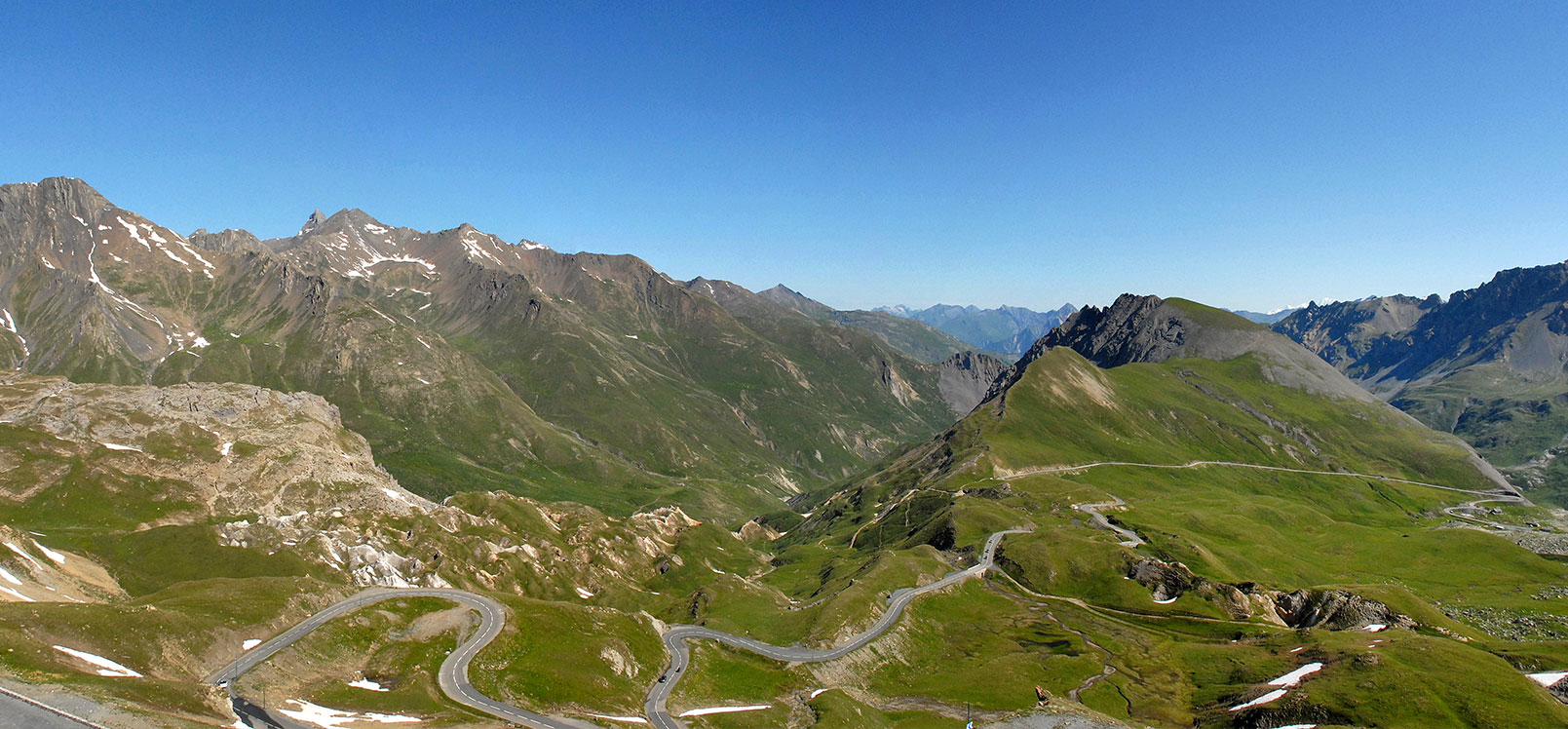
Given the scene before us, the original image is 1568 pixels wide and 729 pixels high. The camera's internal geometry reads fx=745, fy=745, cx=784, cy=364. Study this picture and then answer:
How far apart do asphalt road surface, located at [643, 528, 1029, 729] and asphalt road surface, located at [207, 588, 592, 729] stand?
56.2ft

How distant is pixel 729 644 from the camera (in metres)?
142

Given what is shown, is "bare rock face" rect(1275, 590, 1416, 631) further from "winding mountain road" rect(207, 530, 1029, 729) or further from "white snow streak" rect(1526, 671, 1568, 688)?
"winding mountain road" rect(207, 530, 1029, 729)

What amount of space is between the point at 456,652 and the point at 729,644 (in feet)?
169

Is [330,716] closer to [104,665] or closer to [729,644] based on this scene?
[104,665]

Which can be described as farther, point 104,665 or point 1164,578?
point 1164,578

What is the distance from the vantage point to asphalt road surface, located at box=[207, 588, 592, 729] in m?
92.9

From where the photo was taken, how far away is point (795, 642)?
148 metres

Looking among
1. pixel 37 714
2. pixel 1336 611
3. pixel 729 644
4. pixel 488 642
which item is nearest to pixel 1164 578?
pixel 1336 611

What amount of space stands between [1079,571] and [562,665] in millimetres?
134569

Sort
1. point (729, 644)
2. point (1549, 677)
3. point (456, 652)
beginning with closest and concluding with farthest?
point (1549, 677), point (456, 652), point (729, 644)

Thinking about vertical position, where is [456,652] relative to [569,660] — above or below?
above

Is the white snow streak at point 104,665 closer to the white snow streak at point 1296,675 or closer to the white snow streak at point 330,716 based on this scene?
the white snow streak at point 330,716

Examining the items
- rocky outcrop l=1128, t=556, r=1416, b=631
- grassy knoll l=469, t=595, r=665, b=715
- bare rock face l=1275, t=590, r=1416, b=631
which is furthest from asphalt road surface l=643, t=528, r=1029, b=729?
bare rock face l=1275, t=590, r=1416, b=631

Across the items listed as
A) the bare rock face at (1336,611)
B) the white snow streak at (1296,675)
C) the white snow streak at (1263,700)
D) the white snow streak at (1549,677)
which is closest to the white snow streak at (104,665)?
the white snow streak at (1263,700)
